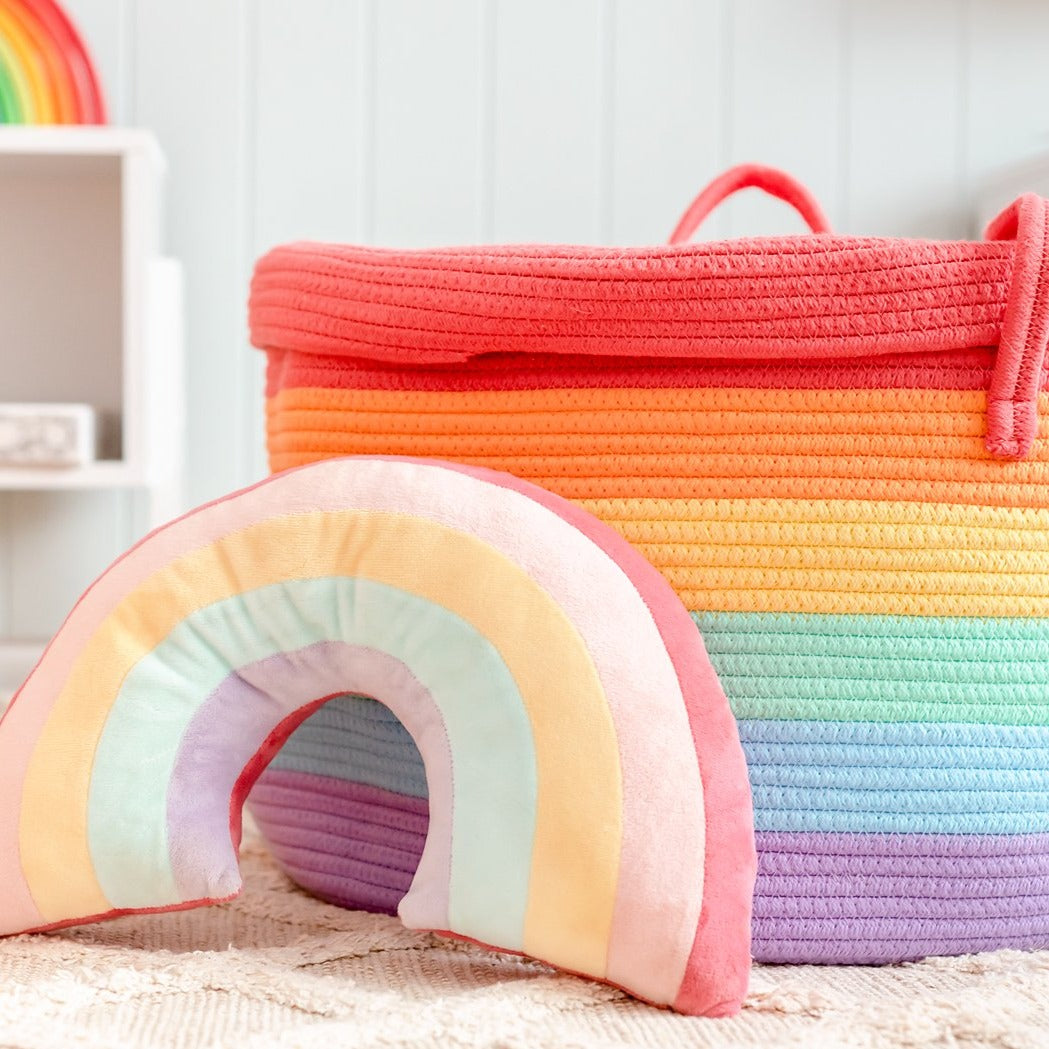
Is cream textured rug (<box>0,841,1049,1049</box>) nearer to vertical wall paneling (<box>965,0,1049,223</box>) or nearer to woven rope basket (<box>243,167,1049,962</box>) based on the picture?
woven rope basket (<box>243,167,1049,962</box>)

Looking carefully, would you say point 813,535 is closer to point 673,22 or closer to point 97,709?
point 97,709

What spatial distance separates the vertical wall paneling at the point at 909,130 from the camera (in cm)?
140

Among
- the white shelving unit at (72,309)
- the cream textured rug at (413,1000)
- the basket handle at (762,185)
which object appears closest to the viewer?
the cream textured rug at (413,1000)

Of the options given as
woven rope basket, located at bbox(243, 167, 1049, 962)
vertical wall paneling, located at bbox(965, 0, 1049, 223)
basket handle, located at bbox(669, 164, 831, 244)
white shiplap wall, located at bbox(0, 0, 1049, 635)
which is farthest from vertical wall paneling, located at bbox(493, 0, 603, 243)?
woven rope basket, located at bbox(243, 167, 1049, 962)

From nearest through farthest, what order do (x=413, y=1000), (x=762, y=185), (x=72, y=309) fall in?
(x=413, y=1000), (x=762, y=185), (x=72, y=309)

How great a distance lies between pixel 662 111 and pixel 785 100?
14 centimetres

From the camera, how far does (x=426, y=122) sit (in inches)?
54.6

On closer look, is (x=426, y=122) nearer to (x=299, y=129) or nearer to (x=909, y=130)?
(x=299, y=129)

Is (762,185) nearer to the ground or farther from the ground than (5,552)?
farther from the ground

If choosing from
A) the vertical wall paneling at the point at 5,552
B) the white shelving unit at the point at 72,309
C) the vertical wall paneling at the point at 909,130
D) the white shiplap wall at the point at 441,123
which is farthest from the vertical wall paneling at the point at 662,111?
the vertical wall paneling at the point at 5,552

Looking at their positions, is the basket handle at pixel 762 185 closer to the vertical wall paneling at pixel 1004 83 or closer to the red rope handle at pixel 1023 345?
the red rope handle at pixel 1023 345

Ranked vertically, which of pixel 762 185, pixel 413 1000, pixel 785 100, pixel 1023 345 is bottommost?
pixel 413 1000

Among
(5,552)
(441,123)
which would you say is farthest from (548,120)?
(5,552)

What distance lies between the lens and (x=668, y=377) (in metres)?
0.61
